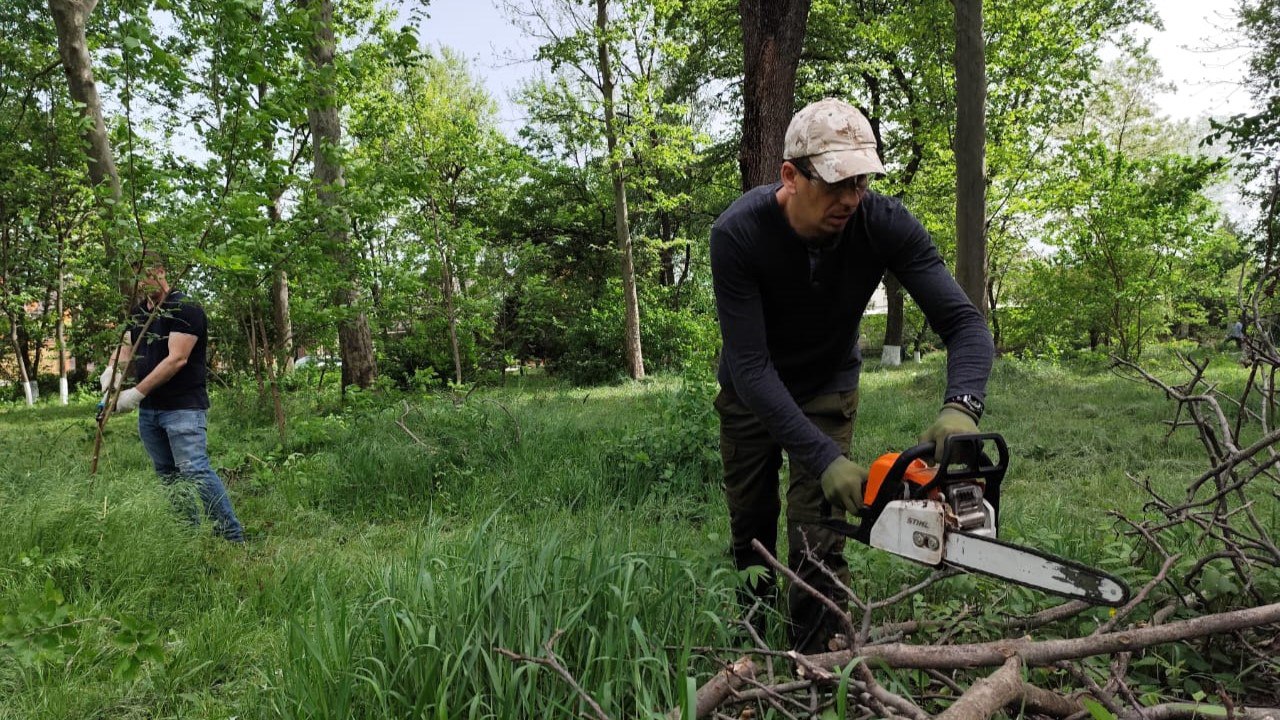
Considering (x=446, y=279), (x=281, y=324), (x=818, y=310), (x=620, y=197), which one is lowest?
(x=818, y=310)

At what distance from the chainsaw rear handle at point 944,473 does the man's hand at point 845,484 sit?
0.05m

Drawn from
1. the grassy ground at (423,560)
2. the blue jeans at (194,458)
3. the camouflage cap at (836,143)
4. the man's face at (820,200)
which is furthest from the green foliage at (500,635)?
the blue jeans at (194,458)

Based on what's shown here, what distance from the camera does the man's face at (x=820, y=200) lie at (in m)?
1.97

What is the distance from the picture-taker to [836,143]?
188 cm

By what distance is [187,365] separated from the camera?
155 inches

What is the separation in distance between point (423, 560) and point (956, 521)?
169cm

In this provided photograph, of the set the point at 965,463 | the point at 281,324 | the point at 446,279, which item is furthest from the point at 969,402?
the point at 446,279

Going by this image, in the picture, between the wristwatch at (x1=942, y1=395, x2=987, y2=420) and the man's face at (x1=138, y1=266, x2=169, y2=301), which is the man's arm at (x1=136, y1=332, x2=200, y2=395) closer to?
the man's face at (x1=138, y1=266, x2=169, y2=301)

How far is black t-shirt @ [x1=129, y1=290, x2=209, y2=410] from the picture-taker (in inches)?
153

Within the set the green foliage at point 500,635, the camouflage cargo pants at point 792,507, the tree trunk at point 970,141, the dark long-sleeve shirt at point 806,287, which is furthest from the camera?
the tree trunk at point 970,141

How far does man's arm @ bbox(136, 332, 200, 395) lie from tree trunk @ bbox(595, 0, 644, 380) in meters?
10.7

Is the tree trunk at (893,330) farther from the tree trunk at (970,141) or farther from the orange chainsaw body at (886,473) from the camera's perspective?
the orange chainsaw body at (886,473)

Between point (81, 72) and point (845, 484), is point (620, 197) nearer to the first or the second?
point (81, 72)

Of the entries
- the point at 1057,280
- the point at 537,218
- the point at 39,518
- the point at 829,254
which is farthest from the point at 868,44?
the point at 39,518
